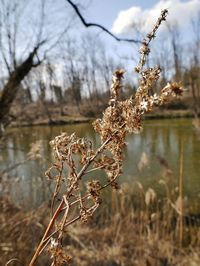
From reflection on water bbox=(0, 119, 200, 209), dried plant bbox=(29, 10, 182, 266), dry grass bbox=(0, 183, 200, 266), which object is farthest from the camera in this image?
reflection on water bbox=(0, 119, 200, 209)

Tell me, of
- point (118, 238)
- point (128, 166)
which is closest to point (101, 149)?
point (118, 238)

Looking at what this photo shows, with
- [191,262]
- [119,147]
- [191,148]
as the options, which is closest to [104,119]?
[119,147]

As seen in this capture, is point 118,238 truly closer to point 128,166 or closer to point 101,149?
point 128,166

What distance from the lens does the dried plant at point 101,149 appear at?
510 millimetres

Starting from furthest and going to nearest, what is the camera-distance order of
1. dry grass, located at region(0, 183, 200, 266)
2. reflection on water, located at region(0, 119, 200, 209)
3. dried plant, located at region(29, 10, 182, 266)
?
reflection on water, located at region(0, 119, 200, 209)
dry grass, located at region(0, 183, 200, 266)
dried plant, located at region(29, 10, 182, 266)

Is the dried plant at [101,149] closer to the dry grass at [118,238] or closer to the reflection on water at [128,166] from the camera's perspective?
the dry grass at [118,238]

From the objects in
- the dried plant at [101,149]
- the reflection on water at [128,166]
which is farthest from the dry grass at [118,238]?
the dried plant at [101,149]

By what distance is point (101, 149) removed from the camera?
0.53 metres

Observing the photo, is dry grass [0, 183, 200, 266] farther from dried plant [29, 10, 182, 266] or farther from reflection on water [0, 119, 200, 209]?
dried plant [29, 10, 182, 266]

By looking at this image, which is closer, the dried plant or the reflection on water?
the dried plant

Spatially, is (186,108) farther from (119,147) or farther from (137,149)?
(119,147)

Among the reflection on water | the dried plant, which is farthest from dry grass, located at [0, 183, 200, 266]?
the dried plant

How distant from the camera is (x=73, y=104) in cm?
3606

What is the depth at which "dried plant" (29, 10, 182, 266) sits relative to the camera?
0.51 meters
